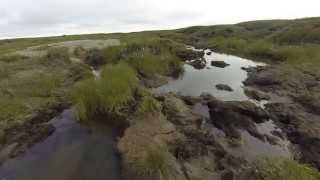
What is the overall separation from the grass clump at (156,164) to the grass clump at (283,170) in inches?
162

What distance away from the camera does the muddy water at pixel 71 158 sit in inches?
716

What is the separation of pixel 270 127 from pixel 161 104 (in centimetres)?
807

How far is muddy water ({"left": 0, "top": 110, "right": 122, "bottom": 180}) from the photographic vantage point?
59.7 ft

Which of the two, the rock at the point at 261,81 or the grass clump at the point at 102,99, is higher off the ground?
the grass clump at the point at 102,99

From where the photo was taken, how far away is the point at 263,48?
2525 inches

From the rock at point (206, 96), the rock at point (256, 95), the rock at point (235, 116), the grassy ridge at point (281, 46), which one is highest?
the rock at point (235, 116)

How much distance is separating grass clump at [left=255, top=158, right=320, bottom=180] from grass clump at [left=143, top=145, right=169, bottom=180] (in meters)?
4.11

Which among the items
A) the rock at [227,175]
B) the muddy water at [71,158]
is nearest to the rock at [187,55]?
the muddy water at [71,158]

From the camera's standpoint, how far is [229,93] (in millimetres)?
34500

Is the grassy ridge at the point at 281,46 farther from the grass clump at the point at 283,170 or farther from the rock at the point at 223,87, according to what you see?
the grass clump at the point at 283,170

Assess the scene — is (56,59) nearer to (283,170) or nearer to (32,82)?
(32,82)

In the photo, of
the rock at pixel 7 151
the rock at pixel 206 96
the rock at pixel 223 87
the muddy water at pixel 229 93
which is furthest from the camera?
the rock at pixel 223 87

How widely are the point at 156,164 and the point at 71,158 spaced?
577 cm

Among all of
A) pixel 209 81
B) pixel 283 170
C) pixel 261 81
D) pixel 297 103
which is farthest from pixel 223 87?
pixel 283 170
